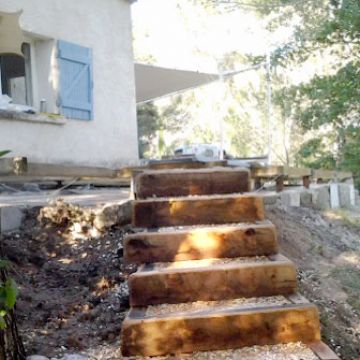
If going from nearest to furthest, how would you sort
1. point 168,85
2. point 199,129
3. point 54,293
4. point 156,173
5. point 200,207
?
point 54,293 < point 200,207 < point 156,173 < point 168,85 < point 199,129

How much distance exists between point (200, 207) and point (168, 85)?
7.18m

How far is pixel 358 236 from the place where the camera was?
5711mm

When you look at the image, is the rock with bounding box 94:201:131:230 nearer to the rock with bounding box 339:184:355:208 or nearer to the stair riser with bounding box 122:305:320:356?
the stair riser with bounding box 122:305:320:356

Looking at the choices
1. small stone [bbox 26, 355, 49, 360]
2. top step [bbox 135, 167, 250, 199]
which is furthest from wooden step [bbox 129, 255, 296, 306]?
top step [bbox 135, 167, 250, 199]

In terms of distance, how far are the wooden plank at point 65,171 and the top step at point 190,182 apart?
26 cm

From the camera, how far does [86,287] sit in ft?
9.84

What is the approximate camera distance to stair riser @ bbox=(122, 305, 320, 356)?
2.29m

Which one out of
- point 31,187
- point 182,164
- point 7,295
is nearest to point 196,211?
point 182,164

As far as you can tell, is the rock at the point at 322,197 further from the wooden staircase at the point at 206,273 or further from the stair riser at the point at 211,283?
the stair riser at the point at 211,283

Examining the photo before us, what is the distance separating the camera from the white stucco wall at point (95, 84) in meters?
6.02

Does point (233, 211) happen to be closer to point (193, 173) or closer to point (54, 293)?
point (193, 173)

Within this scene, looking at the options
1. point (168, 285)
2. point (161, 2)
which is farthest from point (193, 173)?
point (161, 2)

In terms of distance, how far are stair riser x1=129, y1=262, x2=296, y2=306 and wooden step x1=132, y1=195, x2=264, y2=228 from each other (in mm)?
639

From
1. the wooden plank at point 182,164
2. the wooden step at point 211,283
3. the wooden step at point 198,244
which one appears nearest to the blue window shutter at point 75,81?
the wooden plank at point 182,164
